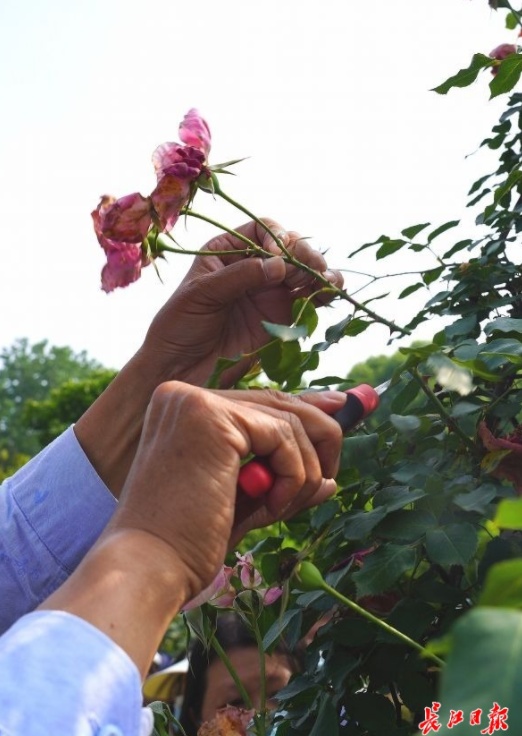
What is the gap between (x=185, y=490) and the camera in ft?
2.73

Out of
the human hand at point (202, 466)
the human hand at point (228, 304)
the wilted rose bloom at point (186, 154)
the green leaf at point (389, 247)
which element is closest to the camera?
the human hand at point (202, 466)

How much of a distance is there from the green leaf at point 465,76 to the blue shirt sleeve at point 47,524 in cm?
80

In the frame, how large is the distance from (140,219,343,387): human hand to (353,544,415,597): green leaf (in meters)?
0.35

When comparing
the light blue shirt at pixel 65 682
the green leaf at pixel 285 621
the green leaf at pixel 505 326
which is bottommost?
the green leaf at pixel 285 621

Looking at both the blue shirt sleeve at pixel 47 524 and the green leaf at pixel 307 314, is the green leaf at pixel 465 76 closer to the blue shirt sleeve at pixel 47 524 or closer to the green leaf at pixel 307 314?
the green leaf at pixel 307 314

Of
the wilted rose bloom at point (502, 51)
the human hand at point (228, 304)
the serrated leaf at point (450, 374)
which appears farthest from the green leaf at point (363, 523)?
the wilted rose bloom at point (502, 51)

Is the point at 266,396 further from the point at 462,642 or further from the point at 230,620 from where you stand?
the point at 230,620

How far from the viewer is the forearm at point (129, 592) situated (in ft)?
2.50

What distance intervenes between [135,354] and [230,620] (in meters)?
1.30

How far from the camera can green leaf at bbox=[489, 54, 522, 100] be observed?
1.21 meters

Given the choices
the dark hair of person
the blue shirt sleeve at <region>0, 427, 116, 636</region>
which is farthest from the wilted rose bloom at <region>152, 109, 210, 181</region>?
the dark hair of person

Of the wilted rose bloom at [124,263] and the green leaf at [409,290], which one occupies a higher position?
the wilted rose bloom at [124,263]

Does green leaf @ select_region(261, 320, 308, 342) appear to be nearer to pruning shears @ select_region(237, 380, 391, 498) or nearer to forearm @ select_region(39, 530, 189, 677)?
pruning shears @ select_region(237, 380, 391, 498)

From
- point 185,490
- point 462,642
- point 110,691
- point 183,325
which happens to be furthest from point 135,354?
point 462,642
